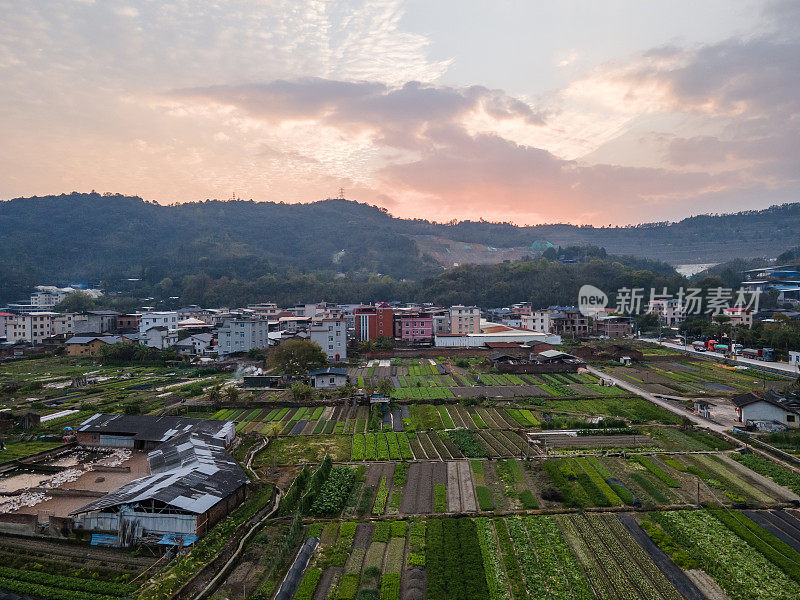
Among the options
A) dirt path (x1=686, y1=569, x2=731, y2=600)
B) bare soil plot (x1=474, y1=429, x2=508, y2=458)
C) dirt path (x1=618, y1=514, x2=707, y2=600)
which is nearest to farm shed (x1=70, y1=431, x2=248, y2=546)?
bare soil plot (x1=474, y1=429, x2=508, y2=458)

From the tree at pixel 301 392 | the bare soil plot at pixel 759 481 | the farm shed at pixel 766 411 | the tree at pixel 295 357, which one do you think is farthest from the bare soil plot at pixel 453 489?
the tree at pixel 295 357

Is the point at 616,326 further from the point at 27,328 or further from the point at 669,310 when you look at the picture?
the point at 27,328

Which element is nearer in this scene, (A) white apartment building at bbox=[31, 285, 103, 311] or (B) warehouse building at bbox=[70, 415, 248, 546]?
(B) warehouse building at bbox=[70, 415, 248, 546]

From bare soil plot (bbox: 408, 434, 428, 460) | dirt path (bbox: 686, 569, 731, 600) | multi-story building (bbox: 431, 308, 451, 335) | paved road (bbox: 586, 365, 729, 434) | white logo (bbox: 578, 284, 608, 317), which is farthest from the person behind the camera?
white logo (bbox: 578, 284, 608, 317)

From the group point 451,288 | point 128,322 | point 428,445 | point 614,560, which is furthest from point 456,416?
point 451,288

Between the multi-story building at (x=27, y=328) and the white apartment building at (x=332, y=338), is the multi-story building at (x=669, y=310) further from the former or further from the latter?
the multi-story building at (x=27, y=328)

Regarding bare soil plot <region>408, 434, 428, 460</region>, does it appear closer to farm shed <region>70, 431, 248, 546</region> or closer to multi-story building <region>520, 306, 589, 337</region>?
farm shed <region>70, 431, 248, 546</region>
